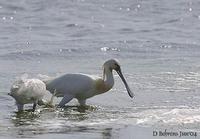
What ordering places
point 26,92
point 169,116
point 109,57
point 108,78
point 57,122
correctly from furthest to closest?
1. point 109,57
2. point 108,78
3. point 26,92
4. point 169,116
5. point 57,122

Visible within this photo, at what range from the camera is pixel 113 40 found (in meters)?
21.6

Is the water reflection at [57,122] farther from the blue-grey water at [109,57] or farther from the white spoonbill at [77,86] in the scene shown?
the white spoonbill at [77,86]

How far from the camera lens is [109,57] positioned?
61.3 ft

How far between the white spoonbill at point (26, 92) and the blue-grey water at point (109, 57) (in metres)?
0.20

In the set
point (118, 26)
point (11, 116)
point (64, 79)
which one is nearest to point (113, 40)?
point (118, 26)

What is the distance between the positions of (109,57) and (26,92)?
6896 mm

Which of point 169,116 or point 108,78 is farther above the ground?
point 108,78

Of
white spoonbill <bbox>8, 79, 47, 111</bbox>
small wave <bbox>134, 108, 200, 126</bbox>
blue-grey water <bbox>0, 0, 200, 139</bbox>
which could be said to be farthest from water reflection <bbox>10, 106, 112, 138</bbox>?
small wave <bbox>134, 108, 200, 126</bbox>

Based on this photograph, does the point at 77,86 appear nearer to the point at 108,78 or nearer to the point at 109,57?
the point at 108,78

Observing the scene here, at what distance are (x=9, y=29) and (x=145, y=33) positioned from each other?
13.4 ft

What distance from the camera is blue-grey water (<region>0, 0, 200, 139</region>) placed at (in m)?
11.1

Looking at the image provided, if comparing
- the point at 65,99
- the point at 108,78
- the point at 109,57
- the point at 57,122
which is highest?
the point at 108,78

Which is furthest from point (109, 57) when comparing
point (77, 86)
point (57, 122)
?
point (57, 122)

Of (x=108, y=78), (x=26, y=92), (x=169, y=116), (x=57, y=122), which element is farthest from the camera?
(x=108, y=78)
